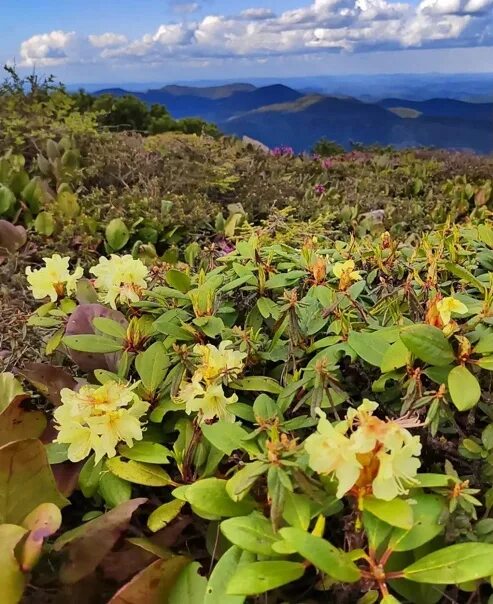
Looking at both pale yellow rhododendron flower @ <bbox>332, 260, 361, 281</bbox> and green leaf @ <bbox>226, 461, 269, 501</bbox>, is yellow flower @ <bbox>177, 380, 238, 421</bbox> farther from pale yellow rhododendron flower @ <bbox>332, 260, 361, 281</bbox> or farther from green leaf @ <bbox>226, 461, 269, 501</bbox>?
pale yellow rhododendron flower @ <bbox>332, 260, 361, 281</bbox>

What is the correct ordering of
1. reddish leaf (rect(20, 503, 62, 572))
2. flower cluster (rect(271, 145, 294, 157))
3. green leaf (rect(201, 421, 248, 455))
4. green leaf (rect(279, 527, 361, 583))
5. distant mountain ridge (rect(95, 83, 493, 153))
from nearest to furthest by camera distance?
1. green leaf (rect(279, 527, 361, 583))
2. reddish leaf (rect(20, 503, 62, 572))
3. green leaf (rect(201, 421, 248, 455))
4. flower cluster (rect(271, 145, 294, 157))
5. distant mountain ridge (rect(95, 83, 493, 153))

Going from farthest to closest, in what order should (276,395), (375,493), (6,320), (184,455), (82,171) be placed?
(82,171) → (6,320) → (276,395) → (184,455) → (375,493)

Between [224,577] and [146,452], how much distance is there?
0.28 metres

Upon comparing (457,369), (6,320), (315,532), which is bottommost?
(6,320)

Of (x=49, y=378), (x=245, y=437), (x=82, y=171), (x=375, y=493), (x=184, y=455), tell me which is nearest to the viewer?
(x=375, y=493)

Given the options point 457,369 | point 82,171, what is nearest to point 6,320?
point 457,369

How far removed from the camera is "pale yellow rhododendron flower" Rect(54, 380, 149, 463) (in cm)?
104

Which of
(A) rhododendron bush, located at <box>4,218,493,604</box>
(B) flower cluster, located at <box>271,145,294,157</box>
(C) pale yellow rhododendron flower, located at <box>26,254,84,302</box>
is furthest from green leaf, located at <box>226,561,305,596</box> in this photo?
(B) flower cluster, located at <box>271,145,294,157</box>

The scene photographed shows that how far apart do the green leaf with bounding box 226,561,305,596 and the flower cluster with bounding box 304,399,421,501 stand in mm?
108

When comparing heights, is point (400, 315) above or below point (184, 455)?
above

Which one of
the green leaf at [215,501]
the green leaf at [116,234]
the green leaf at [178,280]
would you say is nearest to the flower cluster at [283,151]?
the green leaf at [116,234]

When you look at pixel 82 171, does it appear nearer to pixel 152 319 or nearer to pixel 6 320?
pixel 6 320

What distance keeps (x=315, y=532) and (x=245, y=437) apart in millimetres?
179

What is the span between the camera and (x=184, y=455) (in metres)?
1.06
